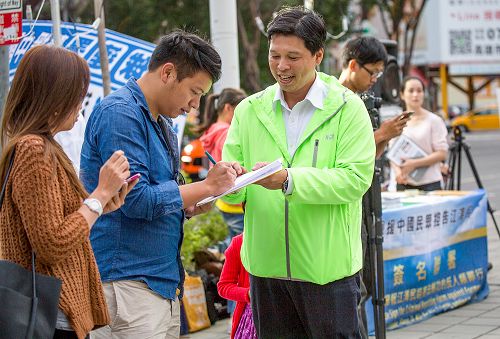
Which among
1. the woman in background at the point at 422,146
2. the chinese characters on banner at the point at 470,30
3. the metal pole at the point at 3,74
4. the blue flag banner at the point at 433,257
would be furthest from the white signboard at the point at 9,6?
the chinese characters on banner at the point at 470,30

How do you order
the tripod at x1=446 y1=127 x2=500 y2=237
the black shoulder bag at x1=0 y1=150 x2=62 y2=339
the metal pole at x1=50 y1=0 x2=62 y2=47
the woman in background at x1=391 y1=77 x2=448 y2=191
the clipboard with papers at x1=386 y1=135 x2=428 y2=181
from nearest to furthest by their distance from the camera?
1. the black shoulder bag at x1=0 y1=150 x2=62 y2=339
2. the metal pole at x1=50 y1=0 x2=62 y2=47
3. the clipboard with papers at x1=386 y1=135 x2=428 y2=181
4. the woman in background at x1=391 y1=77 x2=448 y2=191
5. the tripod at x1=446 y1=127 x2=500 y2=237

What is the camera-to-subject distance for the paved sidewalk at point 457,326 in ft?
21.7

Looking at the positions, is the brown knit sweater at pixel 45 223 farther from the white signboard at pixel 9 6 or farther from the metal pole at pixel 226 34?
the metal pole at pixel 226 34

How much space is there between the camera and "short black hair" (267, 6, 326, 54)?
3.79 meters

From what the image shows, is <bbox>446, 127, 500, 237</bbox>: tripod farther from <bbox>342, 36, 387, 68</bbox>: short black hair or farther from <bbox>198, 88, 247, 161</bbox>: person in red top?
<bbox>342, 36, 387, 68</bbox>: short black hair

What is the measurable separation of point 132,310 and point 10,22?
252 centimetres

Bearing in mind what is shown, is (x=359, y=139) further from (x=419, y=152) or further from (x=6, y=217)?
(x=419, y=152)

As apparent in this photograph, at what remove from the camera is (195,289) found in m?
6.94

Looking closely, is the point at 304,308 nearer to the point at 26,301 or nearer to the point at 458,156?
the point at 26,301

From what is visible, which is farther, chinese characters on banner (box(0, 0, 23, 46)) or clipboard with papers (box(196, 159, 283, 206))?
chinese characters on banner (box(0, 0, 23, 46))

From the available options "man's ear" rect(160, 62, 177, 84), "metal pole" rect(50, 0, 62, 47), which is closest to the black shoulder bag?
"man's ear" rect(160, 62, 177, 84)

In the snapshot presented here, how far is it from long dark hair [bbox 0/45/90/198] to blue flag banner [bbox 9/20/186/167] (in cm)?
312

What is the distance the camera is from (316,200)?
3613 millimetres

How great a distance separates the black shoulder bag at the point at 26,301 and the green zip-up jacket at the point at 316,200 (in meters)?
1.10
